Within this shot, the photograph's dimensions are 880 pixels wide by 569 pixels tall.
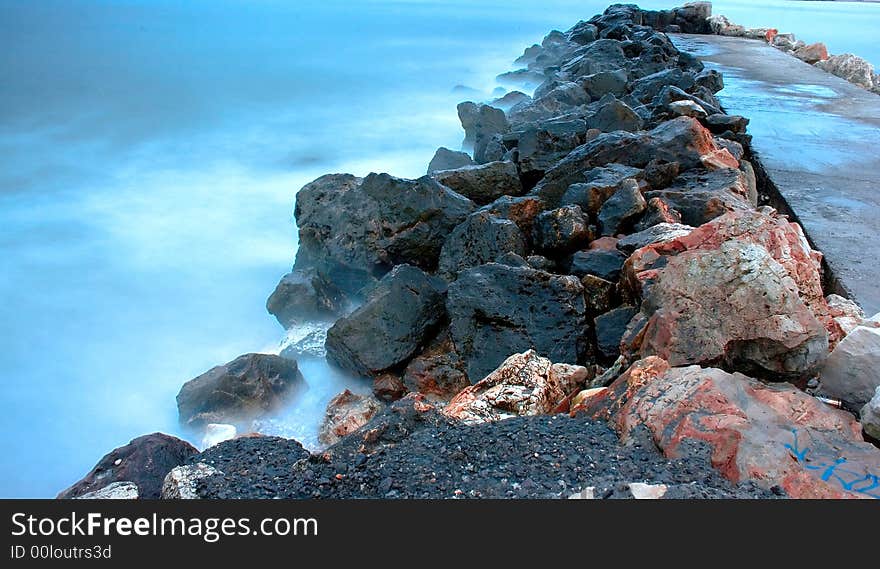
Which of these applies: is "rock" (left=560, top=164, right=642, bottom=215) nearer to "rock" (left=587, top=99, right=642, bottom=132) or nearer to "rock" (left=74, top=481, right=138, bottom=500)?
"rock" (left=587, top=99, right=642, bottom=132)

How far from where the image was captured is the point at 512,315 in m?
3.21

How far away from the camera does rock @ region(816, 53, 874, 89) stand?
9.50 metres

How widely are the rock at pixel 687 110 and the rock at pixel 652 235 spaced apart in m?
2.62

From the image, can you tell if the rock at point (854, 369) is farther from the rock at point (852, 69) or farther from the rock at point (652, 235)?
the rock at point (852, 69)

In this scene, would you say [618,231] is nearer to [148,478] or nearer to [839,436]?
[839,436]

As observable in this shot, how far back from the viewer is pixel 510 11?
113ft

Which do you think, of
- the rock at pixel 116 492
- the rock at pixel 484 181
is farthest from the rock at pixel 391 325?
the rock at pixel 116 492

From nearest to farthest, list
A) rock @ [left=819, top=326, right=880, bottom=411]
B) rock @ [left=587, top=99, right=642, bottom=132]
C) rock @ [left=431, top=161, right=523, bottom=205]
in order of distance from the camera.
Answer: rock @ [left=819, top=326, right=880, bottom=411]
rock @ [left=431, top=161, right=523, bottom=205]
rock @ [left=587, top=99, right=642, bottom=132]

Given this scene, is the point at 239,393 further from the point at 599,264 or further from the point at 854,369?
the point at 854,369

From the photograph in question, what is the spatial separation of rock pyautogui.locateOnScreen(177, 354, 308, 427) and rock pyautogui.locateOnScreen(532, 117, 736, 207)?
83.1 inches

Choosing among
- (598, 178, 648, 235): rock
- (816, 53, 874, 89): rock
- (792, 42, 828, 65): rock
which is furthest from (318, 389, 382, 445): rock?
(792, 42, 828, 65): rock

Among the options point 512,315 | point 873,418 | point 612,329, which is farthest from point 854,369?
point 512,315

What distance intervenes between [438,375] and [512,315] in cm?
48

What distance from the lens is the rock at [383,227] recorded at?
4.23 meters
